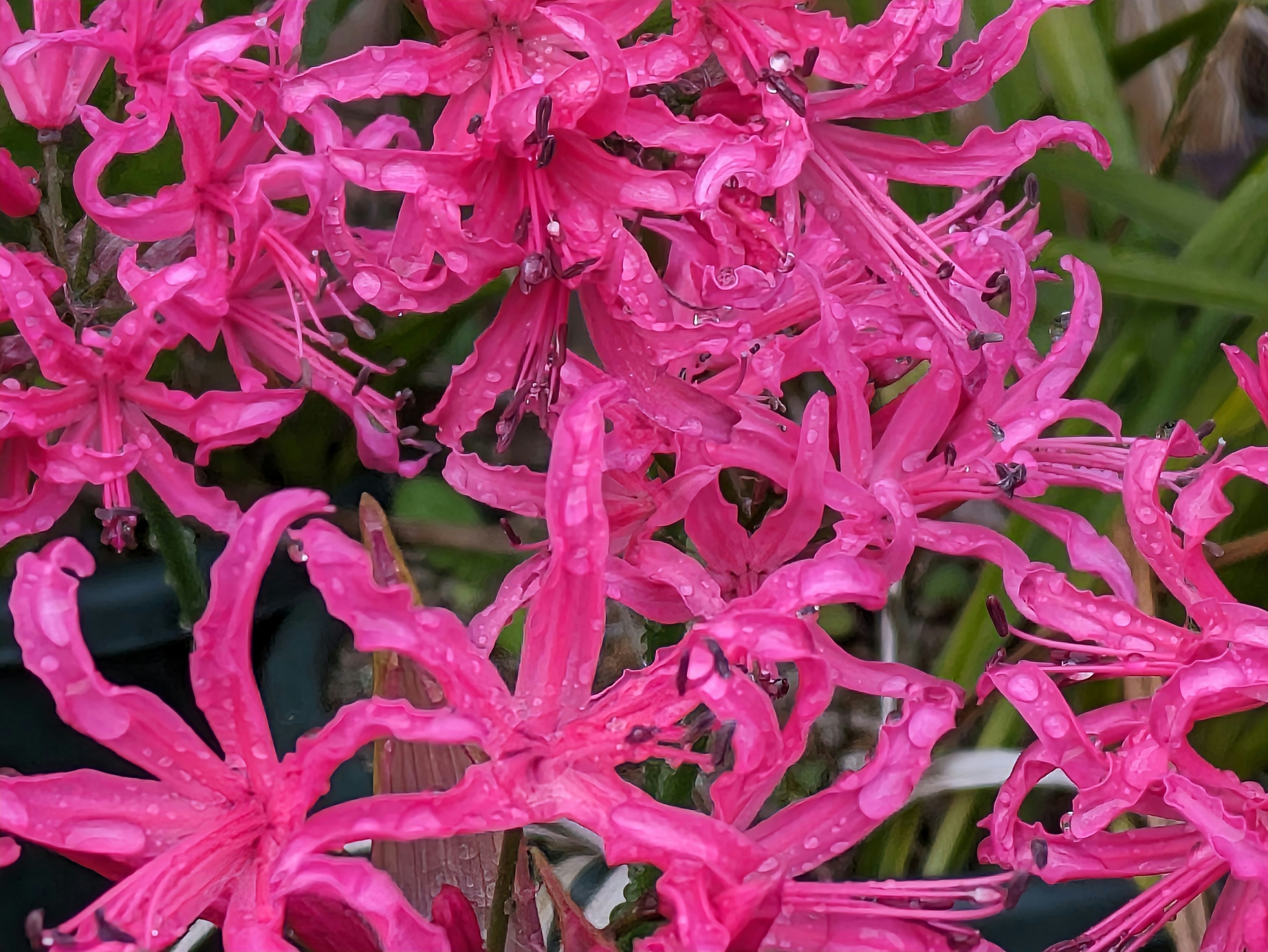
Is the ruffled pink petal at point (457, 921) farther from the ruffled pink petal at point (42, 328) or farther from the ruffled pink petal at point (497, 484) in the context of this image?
the ruffled pink petal at point (42, 328)

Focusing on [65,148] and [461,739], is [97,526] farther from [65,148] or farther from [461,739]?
[461,739]

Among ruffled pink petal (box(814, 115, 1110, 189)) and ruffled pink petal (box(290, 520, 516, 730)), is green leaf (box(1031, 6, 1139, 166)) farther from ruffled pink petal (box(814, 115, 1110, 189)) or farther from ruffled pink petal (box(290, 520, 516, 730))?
ruffled pink petal (box(290, 520, 516, 730))

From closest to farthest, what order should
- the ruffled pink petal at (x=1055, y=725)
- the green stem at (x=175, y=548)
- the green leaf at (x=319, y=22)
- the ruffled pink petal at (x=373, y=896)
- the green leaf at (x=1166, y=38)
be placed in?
the ruffled pink petal at (x=373, y=896), the ruffled pink petal at (x=1055, y=725), the green stem at (x=175, y=548), the green leaf at (x=319, y=22), the green leaf at (x=1166, y=38)

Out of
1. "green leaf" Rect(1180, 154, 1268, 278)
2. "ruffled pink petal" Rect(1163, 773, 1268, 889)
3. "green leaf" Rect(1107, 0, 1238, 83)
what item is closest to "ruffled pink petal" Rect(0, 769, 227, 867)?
"ruffled pink petal" Rect(1163, 773, 1268, 889)

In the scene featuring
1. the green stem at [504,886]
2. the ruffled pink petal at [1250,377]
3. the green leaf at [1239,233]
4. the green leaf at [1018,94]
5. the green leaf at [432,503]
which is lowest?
the green leaf at [432,503]

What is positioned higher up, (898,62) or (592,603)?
(898,62)

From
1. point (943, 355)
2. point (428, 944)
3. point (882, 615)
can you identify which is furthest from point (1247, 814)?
point (882, 615)

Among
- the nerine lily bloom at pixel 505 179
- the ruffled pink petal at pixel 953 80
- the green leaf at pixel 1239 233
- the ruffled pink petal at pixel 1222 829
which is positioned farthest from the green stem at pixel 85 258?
the green leaf at pixel 1239 233
